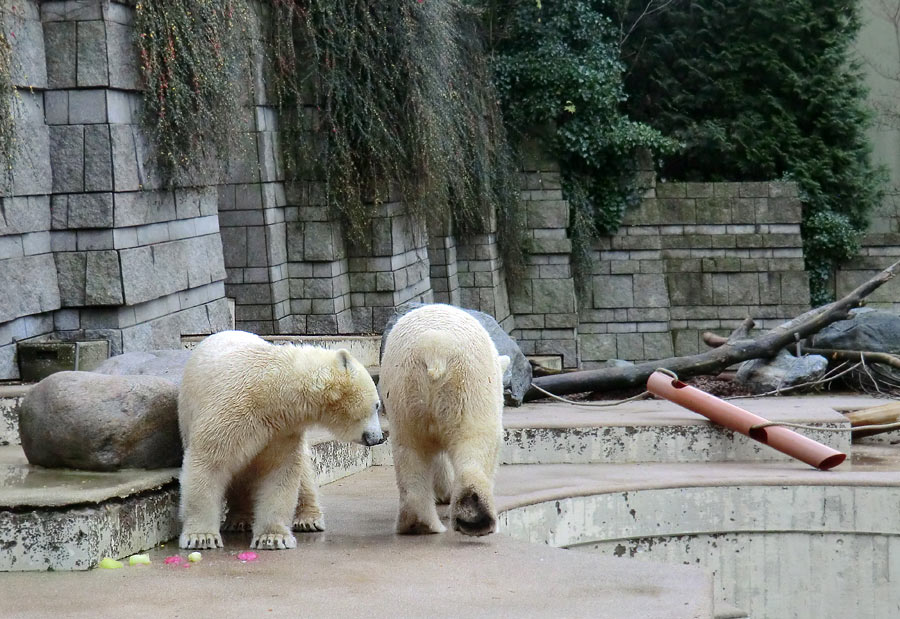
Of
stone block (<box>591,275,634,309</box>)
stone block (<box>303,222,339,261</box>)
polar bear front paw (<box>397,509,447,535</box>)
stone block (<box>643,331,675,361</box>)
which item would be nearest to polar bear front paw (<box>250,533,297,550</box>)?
polar bear front paw (<box>397,509,447,535</box>)

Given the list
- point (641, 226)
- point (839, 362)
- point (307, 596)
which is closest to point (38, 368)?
point (307, 596)

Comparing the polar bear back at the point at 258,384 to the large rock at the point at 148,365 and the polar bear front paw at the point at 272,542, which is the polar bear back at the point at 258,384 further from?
the large rock at the point at 148,365

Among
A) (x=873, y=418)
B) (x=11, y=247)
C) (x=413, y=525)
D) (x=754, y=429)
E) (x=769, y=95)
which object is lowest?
(x=873, y=418)

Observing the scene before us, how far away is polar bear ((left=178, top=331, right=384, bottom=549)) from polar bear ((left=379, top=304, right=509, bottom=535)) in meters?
0.27

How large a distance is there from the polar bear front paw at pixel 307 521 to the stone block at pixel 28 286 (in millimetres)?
2591

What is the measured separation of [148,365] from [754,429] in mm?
3484

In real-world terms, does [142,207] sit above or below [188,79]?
below

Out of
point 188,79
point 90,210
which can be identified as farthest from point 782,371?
point 90,210

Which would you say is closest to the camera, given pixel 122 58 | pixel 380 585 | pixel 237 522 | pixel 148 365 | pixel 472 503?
pixel 380 585

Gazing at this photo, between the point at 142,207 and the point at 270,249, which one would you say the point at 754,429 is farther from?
the point at 270,249

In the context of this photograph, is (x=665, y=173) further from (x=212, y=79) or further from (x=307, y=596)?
(x=307, y=596)

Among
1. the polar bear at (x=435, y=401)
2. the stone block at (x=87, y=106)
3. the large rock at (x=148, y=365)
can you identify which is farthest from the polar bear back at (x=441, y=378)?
the stone block at (x=87, y=106)

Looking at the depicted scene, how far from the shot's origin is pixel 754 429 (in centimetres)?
673

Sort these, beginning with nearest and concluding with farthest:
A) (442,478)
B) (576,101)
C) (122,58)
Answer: (442,478) < (122,58) < (576,101)
